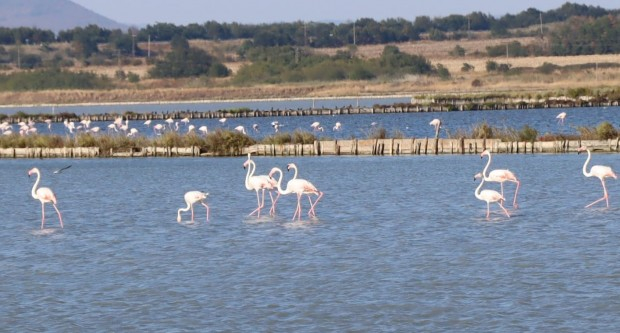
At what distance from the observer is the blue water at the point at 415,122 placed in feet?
187

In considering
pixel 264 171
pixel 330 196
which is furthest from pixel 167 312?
pixel 264 171

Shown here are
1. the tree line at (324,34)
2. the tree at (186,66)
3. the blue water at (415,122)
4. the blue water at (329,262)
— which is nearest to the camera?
the blue water at (329,262)

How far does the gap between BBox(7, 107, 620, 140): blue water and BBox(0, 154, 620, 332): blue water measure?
22168mm

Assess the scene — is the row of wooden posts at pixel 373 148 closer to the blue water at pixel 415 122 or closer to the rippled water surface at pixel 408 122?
the rippled water surface at pixel 408 122

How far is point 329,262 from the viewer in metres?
21.1

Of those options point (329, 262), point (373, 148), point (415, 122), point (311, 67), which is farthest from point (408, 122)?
point (311, 67)

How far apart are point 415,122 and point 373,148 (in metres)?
22.0

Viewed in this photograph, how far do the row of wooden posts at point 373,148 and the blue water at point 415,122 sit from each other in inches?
362

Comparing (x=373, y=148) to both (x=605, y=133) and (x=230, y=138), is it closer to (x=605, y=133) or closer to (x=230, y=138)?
(x=230, y=138)

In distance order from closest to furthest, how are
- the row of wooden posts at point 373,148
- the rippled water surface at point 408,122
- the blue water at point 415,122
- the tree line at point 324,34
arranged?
the row of wooden posts at point 373,148
the blue water at point 415,122
the rippled water surface at point 408,122
the tree line at point 324,34

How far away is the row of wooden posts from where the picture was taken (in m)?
41.3

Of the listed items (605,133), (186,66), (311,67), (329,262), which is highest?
(186,66)

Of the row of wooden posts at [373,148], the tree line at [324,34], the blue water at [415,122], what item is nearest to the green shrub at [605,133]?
the row of wooden posts at [373,148]

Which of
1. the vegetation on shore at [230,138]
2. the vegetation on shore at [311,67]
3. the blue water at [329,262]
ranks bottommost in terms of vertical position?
the blue water at [329,262]
